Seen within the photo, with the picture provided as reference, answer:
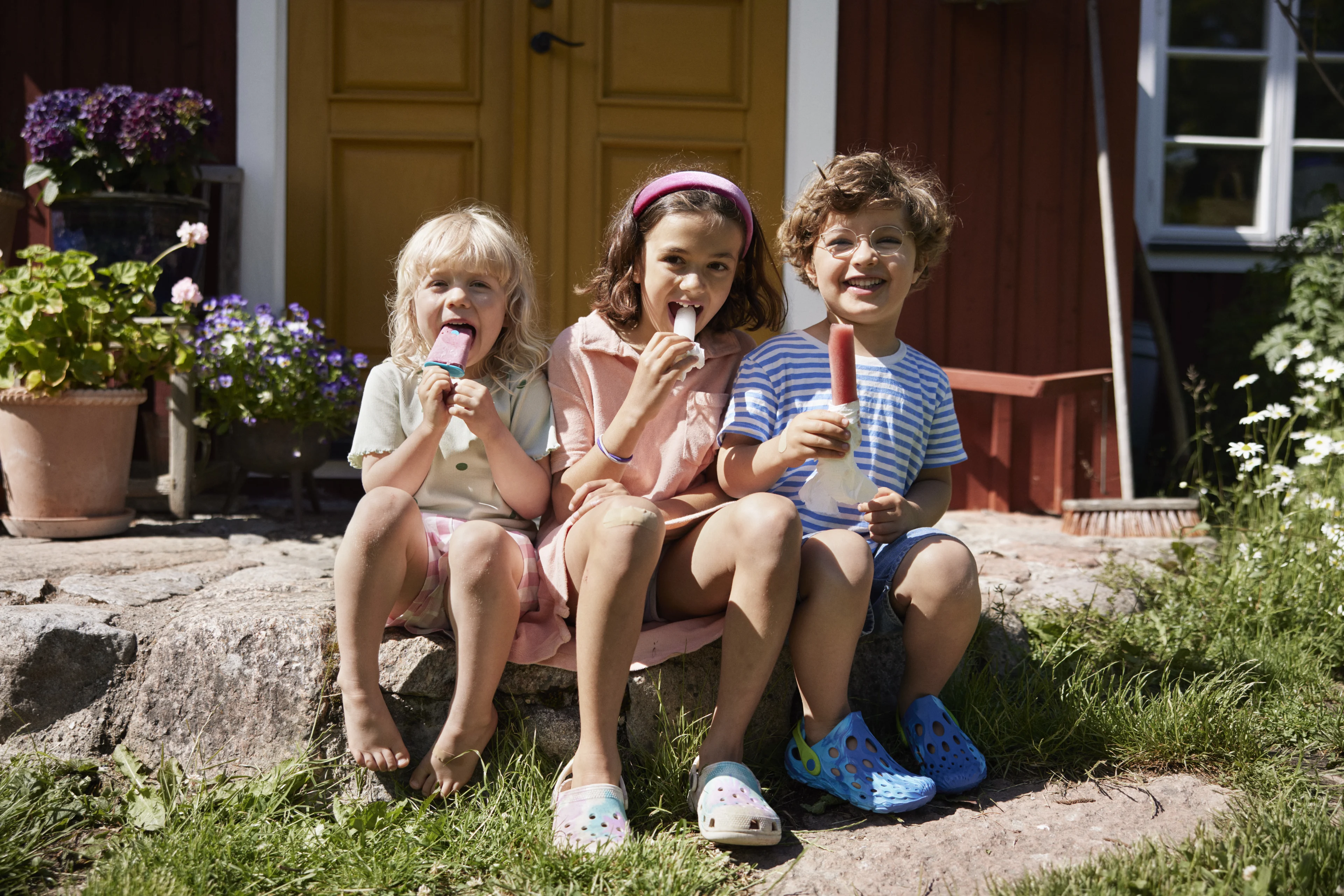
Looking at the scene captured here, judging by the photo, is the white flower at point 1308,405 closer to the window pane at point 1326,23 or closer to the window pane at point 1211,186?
the window pane at point 1211,186

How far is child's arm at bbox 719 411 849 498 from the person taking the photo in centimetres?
180

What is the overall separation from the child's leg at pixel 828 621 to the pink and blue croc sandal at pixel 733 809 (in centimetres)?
18

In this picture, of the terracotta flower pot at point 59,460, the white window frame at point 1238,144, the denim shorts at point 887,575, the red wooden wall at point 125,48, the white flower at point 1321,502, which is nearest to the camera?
the denim shorts at point 887,575

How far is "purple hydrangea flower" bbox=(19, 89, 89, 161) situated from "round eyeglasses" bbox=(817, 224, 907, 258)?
8.99 ft

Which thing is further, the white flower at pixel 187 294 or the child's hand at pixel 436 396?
the white flower at pixel 187 294

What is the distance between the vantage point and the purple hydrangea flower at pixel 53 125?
11.3ft

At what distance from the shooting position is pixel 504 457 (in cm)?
195

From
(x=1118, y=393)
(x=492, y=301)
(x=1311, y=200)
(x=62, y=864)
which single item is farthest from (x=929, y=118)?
(x=62, y=864)

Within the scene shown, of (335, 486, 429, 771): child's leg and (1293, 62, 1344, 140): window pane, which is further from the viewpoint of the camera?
(1293, 62, 1344, 140): window pane

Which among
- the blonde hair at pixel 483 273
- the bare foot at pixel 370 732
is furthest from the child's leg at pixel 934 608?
the bare foot at pixel 370 732

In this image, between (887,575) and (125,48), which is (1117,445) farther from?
(125,48)

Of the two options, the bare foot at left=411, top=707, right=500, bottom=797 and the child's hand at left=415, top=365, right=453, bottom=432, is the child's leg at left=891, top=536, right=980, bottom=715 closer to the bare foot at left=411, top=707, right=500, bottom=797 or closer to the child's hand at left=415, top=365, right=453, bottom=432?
the bare foot at left=411, top=707, right=500, bottom=797

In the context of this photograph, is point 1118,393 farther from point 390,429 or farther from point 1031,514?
point 390,429

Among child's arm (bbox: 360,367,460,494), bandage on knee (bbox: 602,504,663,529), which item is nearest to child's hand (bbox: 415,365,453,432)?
child's arm (bbox: 360,367,460,494)
